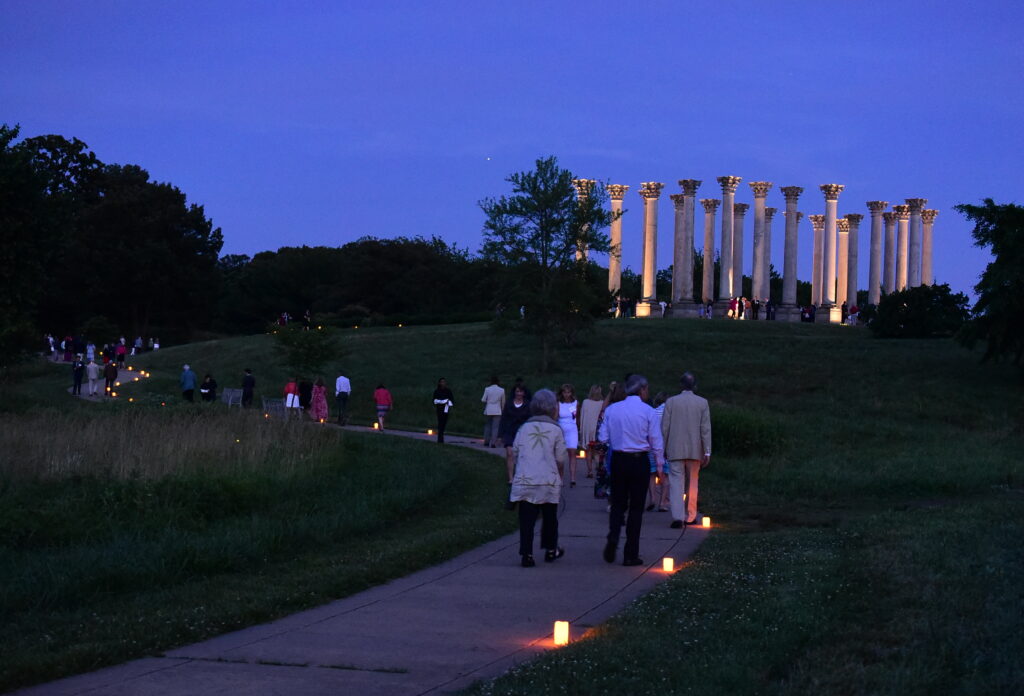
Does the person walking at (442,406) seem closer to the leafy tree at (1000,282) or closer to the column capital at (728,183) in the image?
the leafy tree at (1000,282)

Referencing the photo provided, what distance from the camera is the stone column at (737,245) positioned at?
77.6 metres

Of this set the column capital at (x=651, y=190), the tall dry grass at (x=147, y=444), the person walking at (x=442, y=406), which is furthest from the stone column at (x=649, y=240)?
the tall dry grass at (x=147, y=444)

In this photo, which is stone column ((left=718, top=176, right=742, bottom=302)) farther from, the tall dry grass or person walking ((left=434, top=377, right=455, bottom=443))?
the tall dry grass

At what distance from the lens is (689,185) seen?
235 feet

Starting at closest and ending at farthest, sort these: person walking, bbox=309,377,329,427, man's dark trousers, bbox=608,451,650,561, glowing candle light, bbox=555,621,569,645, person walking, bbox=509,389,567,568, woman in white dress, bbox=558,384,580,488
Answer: glowing candle light, bbox=555,621,569,645 → person walking, bbox=509,389,567,568 → man's dark trousers, bbox=608,451,650,561 → woman in white dress, bbox=558,384,580,488 → person walking, bbox=309,377,329,427

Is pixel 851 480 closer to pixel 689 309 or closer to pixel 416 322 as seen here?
pixel 689 309

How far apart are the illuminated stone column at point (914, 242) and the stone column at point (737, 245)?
11.1 meters

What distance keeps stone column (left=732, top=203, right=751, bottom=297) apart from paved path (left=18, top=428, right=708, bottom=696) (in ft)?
217

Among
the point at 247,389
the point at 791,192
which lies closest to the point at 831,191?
the point at 791,192

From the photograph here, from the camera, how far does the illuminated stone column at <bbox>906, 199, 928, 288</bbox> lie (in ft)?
263

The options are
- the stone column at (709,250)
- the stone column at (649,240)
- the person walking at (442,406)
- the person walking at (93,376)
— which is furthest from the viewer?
the stone column at (709,250)

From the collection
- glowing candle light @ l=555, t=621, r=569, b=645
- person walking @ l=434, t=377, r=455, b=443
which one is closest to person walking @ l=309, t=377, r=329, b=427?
person walking @ l=434, t=377, r=455, b=443

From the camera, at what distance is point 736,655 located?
26.0 feet

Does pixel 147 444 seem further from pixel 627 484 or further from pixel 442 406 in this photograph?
pixel 442 406
